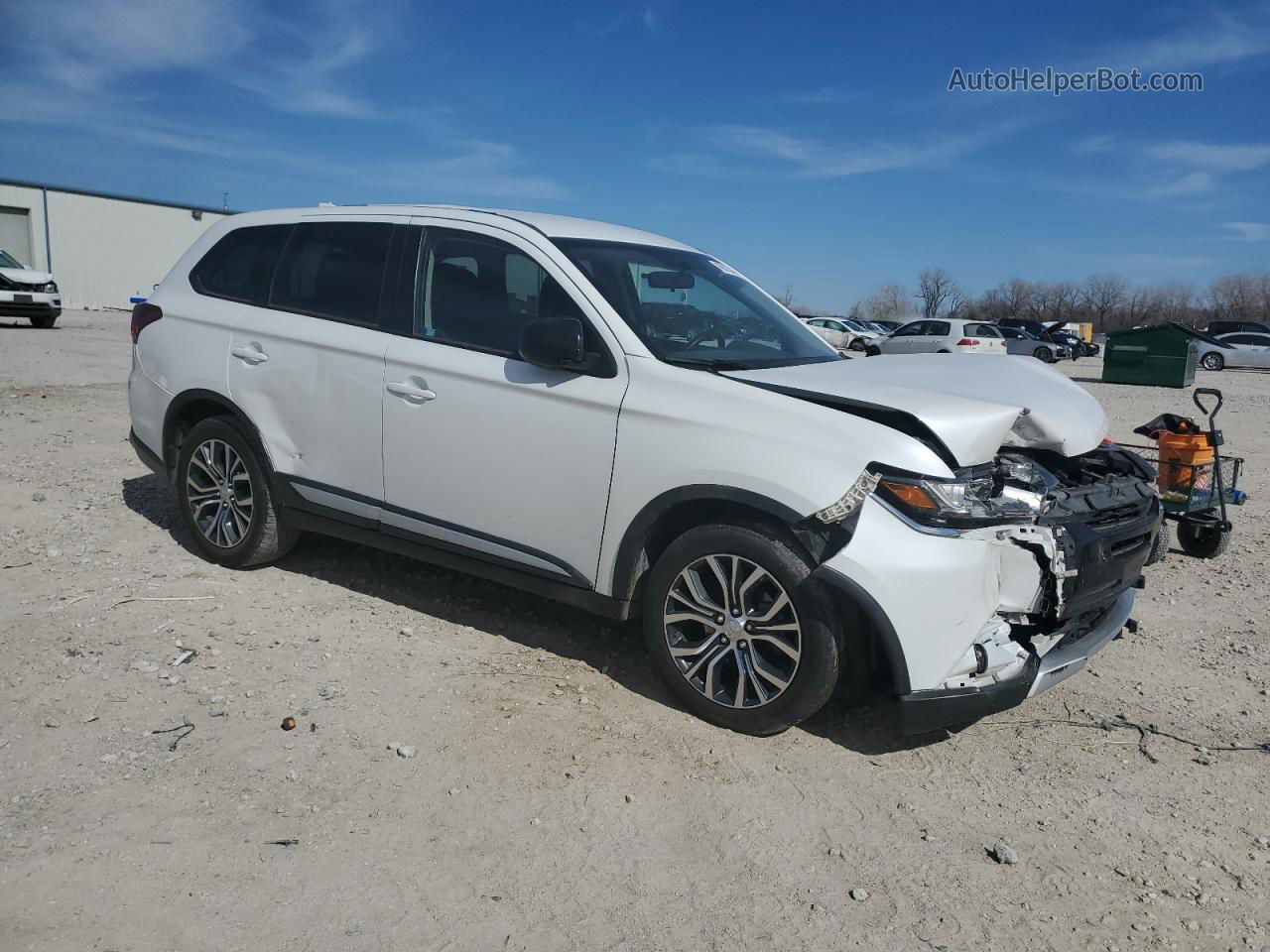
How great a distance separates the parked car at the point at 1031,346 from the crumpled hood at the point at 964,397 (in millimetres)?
31911

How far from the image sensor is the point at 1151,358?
75.5 feet

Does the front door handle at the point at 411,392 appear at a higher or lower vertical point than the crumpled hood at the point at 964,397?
lower

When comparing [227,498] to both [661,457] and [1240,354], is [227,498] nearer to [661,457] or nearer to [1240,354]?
[661,457]

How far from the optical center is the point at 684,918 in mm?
A: 2789

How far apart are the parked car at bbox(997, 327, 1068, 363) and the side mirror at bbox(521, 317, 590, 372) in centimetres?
3303

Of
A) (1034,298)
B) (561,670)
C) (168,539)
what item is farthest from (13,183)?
(1034,298)

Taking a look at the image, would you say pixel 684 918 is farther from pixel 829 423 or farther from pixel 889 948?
pixel 829 423

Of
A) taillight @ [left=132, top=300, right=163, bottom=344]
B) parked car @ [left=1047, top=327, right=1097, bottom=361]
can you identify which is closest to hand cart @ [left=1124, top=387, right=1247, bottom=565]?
taillight @ [left=132, top=300, right=163, bottom=344]

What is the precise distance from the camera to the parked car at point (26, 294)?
22859mm

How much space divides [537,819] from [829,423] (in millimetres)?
1715

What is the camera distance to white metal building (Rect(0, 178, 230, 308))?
42.8 m

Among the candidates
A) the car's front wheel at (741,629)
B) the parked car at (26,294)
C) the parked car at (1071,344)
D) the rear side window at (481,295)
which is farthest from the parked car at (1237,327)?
the car's front wheel at (741,629)

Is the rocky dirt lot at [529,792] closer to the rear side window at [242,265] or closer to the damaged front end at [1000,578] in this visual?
the damaged front end at [1000,578]

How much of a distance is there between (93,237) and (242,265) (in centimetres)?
4698
